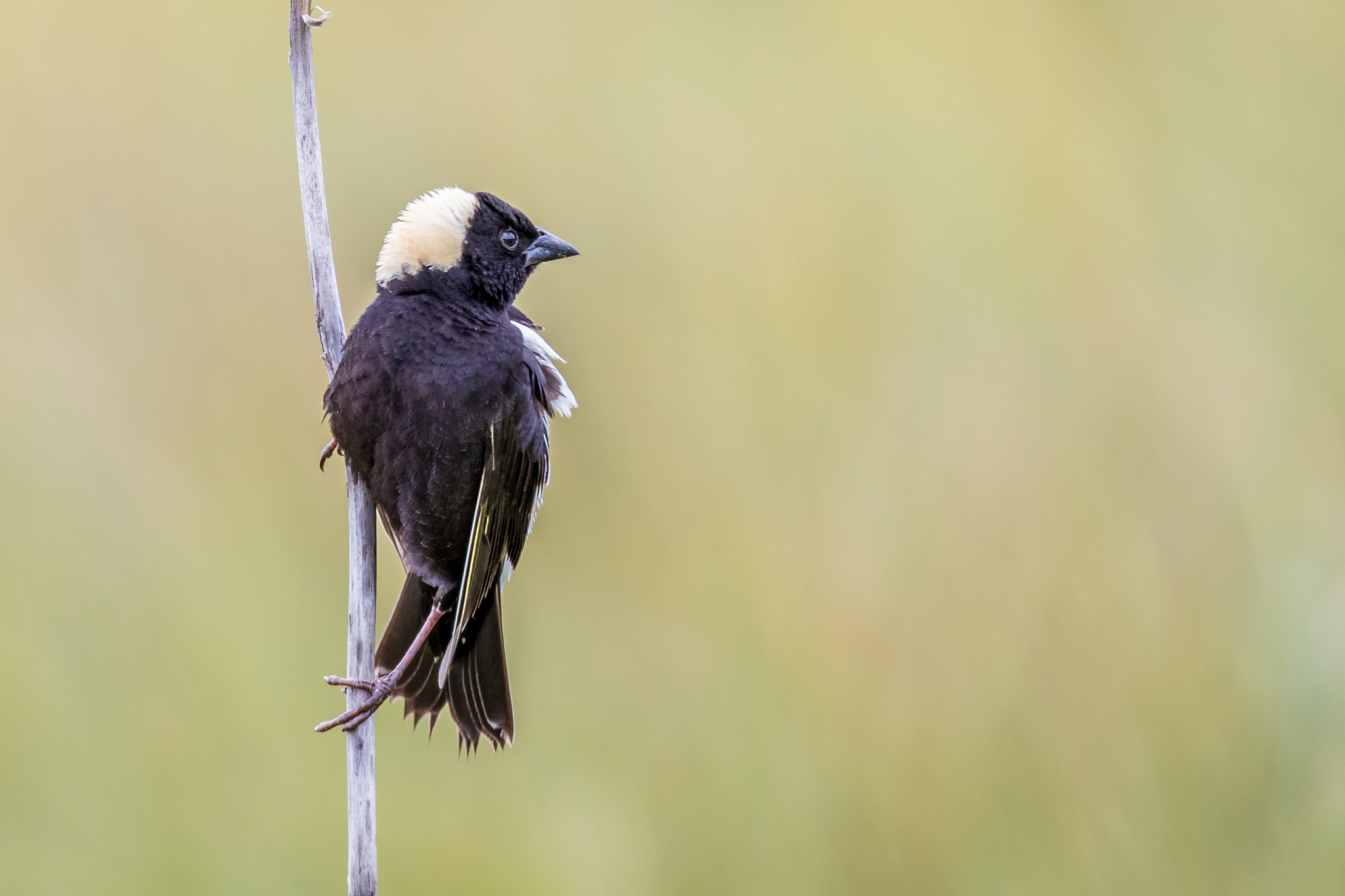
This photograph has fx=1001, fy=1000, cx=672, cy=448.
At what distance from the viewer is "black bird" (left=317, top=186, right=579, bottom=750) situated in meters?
1.88

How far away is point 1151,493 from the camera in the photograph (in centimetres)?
245

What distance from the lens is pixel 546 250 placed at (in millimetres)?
2129

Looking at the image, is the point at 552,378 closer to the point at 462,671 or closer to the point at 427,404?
the point at 427,404

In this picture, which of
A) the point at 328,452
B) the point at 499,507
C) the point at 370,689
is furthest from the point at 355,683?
the point at 328,452

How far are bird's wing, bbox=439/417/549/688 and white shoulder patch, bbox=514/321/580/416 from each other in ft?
0.33

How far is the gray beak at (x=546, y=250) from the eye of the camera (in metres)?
2.12

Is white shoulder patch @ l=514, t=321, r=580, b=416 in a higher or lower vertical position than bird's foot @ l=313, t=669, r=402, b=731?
higher

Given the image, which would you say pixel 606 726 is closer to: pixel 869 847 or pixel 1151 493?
pixel 869 847

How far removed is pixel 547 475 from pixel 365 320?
0.48m

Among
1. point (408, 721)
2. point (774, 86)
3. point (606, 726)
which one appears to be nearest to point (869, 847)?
point (606, 726)

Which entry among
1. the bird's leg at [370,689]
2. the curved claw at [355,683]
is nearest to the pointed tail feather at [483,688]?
the bird's leg at [370,689]

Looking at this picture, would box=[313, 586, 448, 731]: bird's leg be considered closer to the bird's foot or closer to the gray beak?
the bird's foot

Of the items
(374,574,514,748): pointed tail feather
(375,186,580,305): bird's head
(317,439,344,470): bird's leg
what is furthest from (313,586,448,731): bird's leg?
(375,186,580,305): bird's head

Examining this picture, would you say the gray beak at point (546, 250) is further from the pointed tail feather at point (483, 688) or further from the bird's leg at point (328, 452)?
the pointed tail feather at point (483, 688)
